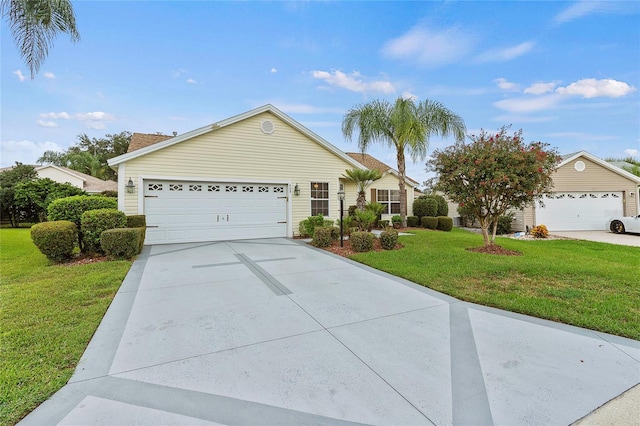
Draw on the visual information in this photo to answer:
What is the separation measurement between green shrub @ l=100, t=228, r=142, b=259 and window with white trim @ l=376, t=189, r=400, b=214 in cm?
1256

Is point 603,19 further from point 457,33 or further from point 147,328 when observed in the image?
point 147,328

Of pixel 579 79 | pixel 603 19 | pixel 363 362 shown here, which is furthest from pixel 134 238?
pixel 579 79

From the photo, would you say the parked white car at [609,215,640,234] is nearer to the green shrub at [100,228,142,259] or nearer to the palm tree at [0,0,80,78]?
the green shrub at [100,228,142,259]

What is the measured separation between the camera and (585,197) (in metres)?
15.4

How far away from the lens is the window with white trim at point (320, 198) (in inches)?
493

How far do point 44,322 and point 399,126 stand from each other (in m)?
14.1

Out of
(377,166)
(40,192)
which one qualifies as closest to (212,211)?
(377,166)

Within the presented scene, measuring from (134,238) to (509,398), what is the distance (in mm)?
8147

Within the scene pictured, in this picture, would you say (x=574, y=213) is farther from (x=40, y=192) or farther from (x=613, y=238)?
(x=40, y=192)

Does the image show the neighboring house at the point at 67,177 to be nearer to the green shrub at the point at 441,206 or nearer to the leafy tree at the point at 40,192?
the leafy tree at the point at 40,192

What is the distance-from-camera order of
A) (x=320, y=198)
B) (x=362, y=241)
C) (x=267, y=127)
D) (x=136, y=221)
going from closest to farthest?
(x=362, y=241) < (x=136, y=221) < (x=267, y=127) < (x=320, y=198)

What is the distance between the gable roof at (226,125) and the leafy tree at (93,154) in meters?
26.7

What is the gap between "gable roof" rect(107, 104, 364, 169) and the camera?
9508mm

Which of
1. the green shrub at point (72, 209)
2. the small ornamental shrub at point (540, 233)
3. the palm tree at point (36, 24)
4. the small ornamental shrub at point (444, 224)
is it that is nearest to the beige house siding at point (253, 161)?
the green shrub at point (72, 209)
